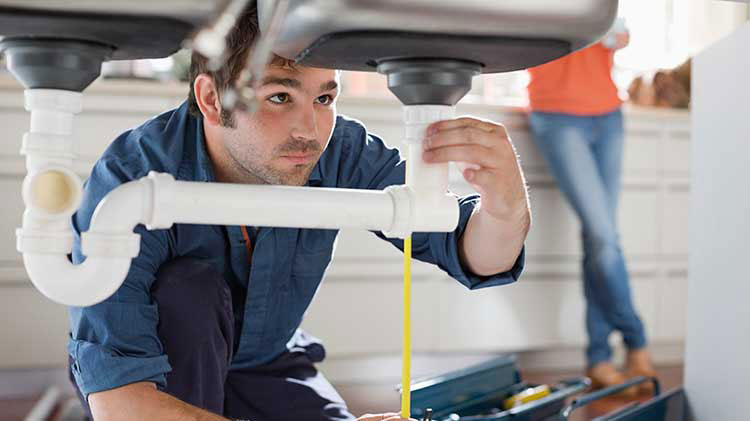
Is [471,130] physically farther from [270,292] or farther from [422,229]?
[270,292]

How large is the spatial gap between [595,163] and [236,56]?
157 cm

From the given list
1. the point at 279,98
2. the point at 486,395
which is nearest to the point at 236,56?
the point at 279,98

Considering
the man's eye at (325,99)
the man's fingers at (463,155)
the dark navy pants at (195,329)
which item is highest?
the man's eye at (325,99)

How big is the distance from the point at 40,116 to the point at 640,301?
7.46 feet

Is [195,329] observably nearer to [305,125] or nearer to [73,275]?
[305,125]

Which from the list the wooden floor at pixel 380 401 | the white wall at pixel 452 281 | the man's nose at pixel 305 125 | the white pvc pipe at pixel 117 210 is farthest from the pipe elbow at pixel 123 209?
the white wall at pixel 452 281

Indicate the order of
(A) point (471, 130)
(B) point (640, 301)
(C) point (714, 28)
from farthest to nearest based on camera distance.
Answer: (C) point (714, 28)
(B) point (640, 301)
(A) point (471, 130)

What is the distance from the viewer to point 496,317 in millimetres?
2348

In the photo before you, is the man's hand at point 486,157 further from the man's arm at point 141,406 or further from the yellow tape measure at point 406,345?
the man's arm at point 141,406

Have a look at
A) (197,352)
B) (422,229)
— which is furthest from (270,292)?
(422,229)

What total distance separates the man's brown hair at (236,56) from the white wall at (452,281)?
116 centimetres

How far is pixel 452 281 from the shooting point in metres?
2.26

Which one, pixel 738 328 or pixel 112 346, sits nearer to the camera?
pixel 112 346

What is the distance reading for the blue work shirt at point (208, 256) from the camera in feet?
2.66
